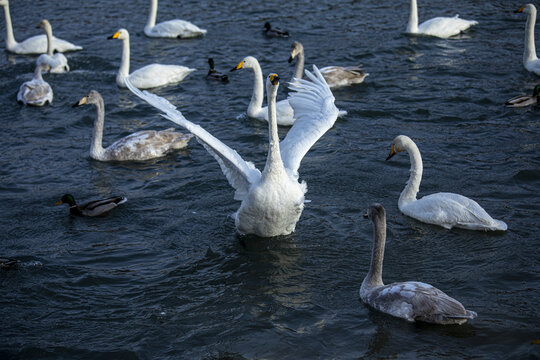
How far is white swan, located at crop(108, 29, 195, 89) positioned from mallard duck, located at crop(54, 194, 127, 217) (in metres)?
5.56

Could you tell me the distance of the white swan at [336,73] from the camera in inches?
555

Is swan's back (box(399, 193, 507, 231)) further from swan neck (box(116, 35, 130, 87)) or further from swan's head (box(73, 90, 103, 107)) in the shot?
swan neck (box(116, 35, 130, 87))

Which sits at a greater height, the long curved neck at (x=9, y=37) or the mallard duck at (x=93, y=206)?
the long curved neck at (x=9, y=37)

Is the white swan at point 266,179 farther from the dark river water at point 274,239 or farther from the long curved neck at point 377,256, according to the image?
the long curved neck at point 377,256

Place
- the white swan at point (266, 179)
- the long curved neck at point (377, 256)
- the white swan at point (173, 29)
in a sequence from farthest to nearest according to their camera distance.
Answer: the white swan at point (173, 29)
the white swan at point (266, 179)
the long curved neck at point (377, 256)

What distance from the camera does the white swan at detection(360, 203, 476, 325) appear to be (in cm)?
655

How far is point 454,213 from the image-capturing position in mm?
8602

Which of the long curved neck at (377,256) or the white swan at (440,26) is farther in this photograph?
the white swan at (440,26)

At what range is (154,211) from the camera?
9.81m

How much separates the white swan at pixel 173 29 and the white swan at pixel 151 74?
314 centimetres

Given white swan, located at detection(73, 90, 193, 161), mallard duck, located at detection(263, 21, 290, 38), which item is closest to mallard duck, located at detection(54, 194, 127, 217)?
white swan, located at detection(73, 90, 193, 161)

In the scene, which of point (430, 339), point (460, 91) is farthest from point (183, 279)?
point (460, 91)

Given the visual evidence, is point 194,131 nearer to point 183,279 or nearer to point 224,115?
point 183,279

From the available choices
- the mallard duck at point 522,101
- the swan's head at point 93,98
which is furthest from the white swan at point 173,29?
the mallard duck at point 522,101
